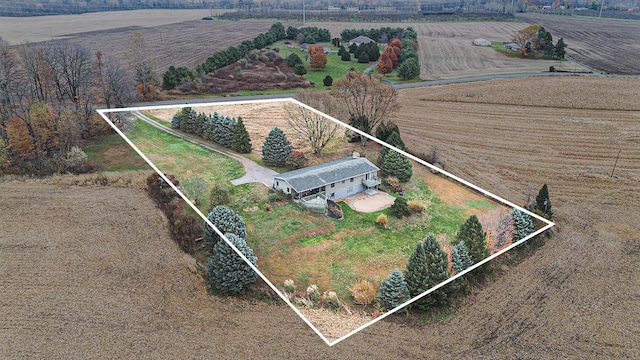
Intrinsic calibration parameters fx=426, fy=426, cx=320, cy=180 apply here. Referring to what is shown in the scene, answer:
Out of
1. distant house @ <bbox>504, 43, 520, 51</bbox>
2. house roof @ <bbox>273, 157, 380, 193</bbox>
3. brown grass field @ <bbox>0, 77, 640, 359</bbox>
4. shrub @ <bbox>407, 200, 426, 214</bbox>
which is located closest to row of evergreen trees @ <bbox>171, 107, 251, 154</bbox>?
house roof @ <bbox>273, 157, 380, 193</bbox>

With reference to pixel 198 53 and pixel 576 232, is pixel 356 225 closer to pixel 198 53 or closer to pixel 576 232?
pixel 576 232

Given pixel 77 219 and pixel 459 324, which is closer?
pixel 459 324

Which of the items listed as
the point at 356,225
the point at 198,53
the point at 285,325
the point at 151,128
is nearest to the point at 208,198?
the point at 151,128

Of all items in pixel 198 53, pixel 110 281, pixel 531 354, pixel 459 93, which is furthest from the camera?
pixel 198 53

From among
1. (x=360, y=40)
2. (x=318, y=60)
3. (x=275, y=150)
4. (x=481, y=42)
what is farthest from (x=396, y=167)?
(x=481, y=42)

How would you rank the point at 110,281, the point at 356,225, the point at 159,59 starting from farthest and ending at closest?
1. the point at 159,59
2. the point at 110,281
3. the point at 356,225

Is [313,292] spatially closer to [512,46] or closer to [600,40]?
[512,46]

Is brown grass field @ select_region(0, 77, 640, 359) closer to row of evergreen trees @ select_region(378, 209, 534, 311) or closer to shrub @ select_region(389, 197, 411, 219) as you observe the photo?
row of evergreen trees @ select_region(378, 209, 534, 311)

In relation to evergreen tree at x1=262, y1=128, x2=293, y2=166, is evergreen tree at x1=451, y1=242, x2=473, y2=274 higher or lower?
lower
